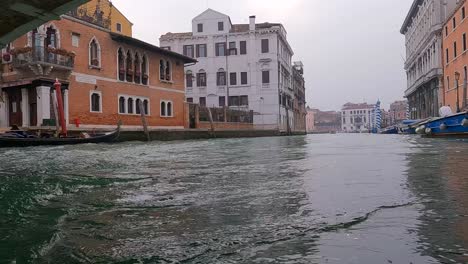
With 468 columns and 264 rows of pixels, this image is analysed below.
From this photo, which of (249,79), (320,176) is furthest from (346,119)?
(320,176)

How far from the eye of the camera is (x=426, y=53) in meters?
41.9

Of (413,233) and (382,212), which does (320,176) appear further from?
(413,233)

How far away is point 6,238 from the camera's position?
3.03 m

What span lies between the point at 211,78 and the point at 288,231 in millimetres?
42278

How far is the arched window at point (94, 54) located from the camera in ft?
78.2

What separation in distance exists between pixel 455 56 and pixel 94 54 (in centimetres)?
2323

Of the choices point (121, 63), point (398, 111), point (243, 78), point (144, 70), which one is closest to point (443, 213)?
point (121, 63)

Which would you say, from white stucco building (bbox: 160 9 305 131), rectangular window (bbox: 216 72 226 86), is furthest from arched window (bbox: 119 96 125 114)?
rectangular window (bbox: 216 72 226 86)

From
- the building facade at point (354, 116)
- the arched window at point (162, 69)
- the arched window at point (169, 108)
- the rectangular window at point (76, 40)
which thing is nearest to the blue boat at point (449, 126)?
the arched window at point (169, 108)

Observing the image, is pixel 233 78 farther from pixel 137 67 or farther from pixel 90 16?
pixel 90 16

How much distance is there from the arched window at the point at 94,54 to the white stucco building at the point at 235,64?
2101 centimetres

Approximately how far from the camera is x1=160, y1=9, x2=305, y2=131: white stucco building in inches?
1737

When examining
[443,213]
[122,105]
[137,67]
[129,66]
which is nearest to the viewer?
[443,213]

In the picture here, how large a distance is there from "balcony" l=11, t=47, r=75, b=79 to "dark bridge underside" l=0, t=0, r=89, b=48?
1123cm
